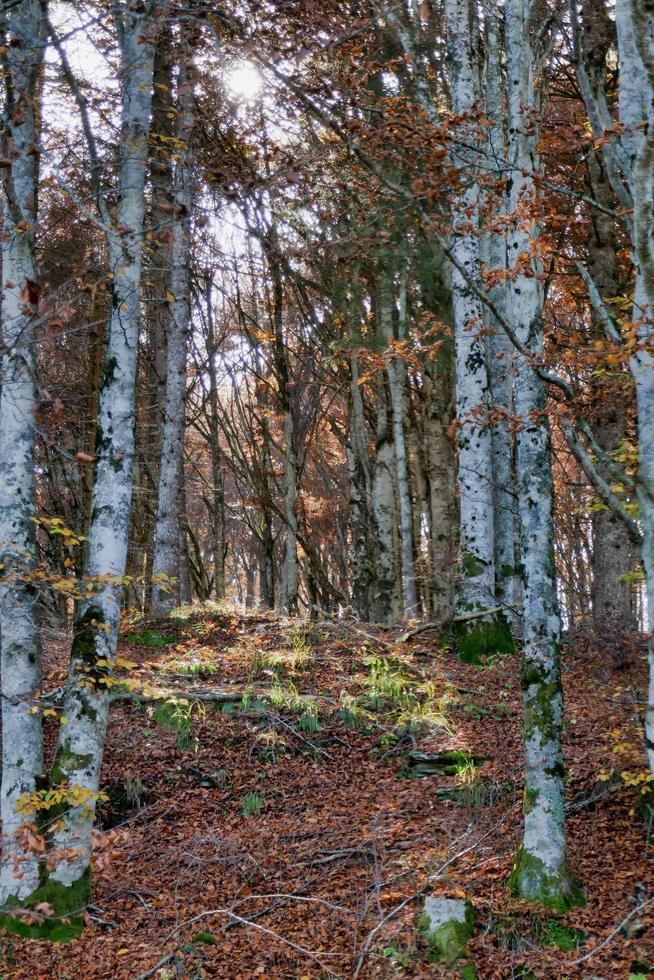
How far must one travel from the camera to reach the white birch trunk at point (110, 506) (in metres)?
5.61

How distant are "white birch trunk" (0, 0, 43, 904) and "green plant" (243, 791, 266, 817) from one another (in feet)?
6.70

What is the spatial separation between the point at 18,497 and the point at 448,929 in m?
4.38

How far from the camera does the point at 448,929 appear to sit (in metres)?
4.84

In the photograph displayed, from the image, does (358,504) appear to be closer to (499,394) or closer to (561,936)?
(499,394)

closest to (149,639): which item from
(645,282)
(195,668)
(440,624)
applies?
(195,668)

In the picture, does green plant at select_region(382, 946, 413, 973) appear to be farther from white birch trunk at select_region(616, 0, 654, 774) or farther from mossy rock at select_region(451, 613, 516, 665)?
mossy rock at select_region(451, 613, 516, 665)

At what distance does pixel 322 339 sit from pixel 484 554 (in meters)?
8.16

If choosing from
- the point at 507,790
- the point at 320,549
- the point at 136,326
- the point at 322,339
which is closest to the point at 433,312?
the point at 322,339

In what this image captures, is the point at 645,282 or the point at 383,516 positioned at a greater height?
the point at 645,282

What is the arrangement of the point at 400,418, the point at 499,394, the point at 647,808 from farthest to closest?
the point at 400,418 < the point at 499,394 < the point at 647,808

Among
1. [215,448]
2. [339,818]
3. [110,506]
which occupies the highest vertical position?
[215,448]

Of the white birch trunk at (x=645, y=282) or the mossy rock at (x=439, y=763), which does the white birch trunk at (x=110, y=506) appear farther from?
the white birch trunk at (x=645, y=282)

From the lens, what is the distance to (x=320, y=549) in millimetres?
26688

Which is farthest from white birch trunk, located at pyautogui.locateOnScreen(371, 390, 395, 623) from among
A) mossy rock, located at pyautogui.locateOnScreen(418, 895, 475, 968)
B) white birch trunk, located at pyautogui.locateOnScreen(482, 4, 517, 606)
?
mossy rock, located at pyautogui.locateOnScreen(418, 895, 475, 968)
